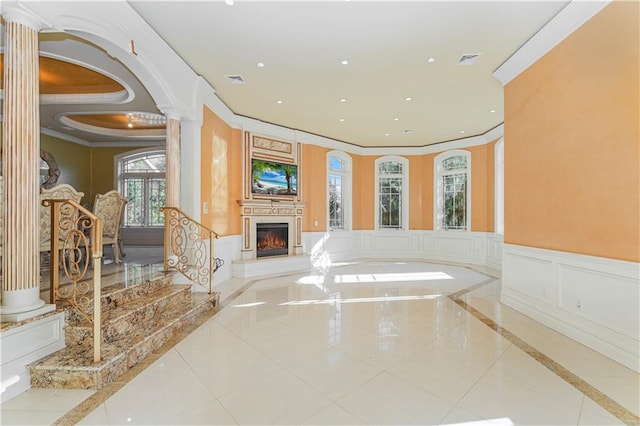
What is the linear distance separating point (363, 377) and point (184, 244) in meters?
3.41

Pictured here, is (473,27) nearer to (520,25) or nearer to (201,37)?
(520,25)

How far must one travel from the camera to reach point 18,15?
2.34m

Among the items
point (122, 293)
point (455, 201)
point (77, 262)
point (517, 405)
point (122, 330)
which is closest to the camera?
point (517, 405)

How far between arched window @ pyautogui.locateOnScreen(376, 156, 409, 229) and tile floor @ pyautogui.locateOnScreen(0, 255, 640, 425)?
5385 mm

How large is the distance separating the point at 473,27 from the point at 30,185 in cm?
456

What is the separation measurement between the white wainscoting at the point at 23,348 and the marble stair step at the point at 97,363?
0.05 metres

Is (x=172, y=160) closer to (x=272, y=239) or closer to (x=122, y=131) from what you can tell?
(x=272, y=239)

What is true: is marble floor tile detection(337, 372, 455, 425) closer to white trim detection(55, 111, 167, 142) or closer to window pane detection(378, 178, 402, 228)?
window pane detection(378, 178, 402, 228)

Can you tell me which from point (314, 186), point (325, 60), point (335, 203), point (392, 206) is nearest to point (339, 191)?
point (335, 203)

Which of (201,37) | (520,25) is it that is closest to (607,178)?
(520,25)

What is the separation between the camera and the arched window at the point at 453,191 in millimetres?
8359

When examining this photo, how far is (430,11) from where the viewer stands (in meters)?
3.22

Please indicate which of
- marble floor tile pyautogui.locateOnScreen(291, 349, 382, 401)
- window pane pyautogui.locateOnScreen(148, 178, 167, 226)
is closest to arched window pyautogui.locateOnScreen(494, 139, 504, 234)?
marble floor tile pyautogui.locateOnScreen(291, 349, 382, 401)

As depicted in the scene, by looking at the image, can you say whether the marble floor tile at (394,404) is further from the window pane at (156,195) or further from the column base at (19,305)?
the window pane at (156,195)
